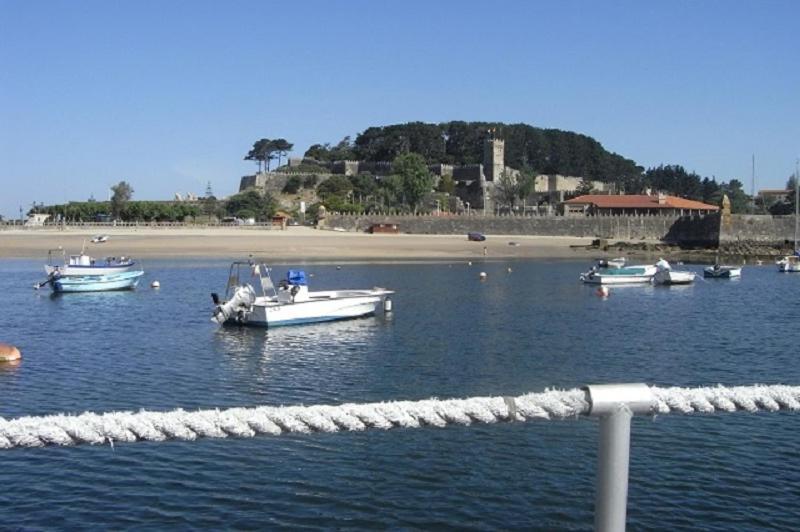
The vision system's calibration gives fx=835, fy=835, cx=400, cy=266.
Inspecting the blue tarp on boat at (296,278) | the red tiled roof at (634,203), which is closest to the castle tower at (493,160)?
the red tiled roof at (634,203)

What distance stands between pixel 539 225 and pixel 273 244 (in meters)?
36.5

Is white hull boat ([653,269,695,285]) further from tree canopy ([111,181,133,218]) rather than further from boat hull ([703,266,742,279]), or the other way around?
tree canopy ([111,181,133,218])

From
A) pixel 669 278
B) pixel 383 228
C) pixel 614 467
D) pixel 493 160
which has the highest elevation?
pixel 493 160

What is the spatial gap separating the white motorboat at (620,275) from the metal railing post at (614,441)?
4546 centimetres

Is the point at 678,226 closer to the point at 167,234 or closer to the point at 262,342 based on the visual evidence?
the point at 167,234

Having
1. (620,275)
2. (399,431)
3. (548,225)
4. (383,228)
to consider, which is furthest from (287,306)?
(548,225)

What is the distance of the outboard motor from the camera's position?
27500mm

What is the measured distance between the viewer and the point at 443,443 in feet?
42.8

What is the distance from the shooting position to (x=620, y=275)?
159ft

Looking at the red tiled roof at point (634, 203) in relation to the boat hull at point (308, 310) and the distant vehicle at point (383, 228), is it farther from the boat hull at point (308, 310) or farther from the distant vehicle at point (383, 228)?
Result: the boat hull at point (308, 310)

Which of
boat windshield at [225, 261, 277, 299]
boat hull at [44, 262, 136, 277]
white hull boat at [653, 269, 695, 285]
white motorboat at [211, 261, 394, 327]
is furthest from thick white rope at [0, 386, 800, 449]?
white hull boat at [653, 269, 695, 285]

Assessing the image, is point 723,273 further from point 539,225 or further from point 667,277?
point 539,225

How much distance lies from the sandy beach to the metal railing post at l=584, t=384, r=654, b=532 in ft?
207

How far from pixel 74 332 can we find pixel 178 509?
18100 millimetres
